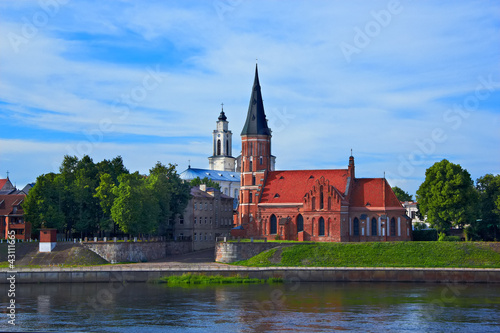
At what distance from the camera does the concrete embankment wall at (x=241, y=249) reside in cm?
8950

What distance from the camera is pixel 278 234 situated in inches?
3962

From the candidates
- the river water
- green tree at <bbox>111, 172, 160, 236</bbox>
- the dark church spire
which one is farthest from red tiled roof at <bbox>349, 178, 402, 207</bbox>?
green tree at <bbox>111, 172, 160, 236</bbox>

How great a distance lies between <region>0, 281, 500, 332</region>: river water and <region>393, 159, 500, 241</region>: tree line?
69.7 feet

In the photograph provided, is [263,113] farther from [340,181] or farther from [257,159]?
[340,181]

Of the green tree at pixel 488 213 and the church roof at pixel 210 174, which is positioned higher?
the church roof at pixel 210 174

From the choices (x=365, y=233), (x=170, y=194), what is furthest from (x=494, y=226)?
(x=170, y=194)

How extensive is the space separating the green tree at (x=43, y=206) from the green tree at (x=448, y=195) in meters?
50.8

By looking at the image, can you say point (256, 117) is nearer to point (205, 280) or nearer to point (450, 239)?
point (450, 239)

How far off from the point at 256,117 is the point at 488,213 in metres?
37.8

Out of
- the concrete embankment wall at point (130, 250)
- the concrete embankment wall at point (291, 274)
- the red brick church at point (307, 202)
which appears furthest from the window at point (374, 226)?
the concrete embankment wall at point (130, 250)

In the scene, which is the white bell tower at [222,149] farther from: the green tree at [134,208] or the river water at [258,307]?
the river water at [258,307]

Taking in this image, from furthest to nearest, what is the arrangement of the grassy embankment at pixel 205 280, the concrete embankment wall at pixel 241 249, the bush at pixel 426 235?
the bush at pixel 426 235
the concrete embankment wall at pixel 241 249
the grassy embankment at pixel 205 280

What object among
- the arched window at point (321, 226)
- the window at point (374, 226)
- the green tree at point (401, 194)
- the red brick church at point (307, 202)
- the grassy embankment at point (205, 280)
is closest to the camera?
the grassy embankment at point (205, 280)

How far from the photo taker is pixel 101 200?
93375 millimetres
